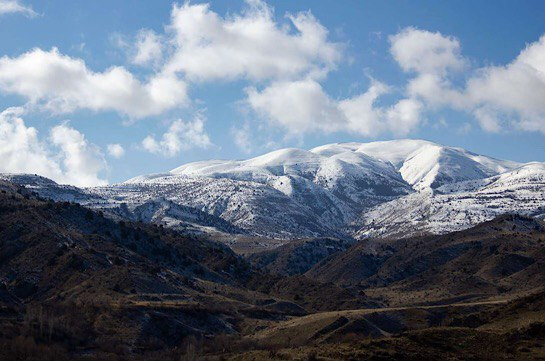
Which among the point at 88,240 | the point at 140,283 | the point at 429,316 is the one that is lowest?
the point at 429,316

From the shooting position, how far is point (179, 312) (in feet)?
417

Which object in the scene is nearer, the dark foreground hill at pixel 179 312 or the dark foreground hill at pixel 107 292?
the dark foreground hill at pixel 179 312

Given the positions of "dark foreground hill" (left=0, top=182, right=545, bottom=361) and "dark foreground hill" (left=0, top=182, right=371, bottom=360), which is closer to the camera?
"dark foreground hill" (left=0, top=182, right=545, bottom=361)

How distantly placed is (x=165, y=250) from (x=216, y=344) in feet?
317

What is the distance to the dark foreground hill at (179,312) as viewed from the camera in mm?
66250

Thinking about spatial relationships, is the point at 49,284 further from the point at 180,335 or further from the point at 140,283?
the point at 180,335

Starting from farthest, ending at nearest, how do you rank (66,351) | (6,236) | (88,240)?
(88,240)
(6,236)
(66,351)

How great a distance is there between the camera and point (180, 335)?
388 ft

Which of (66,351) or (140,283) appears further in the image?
(140,283)

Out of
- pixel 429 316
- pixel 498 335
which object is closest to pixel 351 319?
pixel 429 316

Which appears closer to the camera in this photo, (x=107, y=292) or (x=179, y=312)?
(x=179, y=312)

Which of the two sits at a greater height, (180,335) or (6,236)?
(6,236)

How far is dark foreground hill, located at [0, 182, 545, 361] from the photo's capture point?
66.2 metres

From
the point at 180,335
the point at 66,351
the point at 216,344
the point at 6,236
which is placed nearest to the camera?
the point at 66,351
